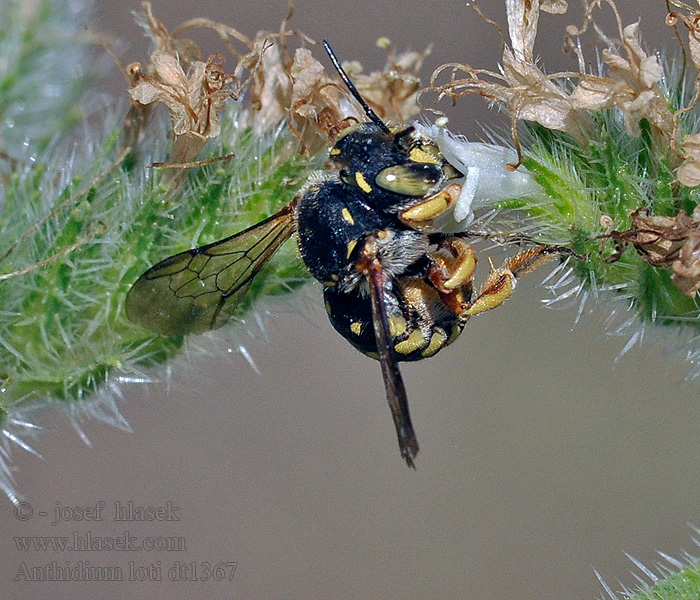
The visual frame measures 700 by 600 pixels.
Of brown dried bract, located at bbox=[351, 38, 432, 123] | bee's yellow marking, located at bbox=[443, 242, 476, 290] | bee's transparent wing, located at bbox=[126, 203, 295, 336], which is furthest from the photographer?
brown dried bract, located at bbox=[351, 38, 432, 123]

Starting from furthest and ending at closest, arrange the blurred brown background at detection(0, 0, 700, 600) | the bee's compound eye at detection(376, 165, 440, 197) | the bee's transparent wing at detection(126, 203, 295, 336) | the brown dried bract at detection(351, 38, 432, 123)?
the blurred brown background at detection(0, 0, 700, 600) < the brown dried bract at detection(351, 38, 432, 123) < the bee's transparent wing at detection(126, 203, 295, 336) < the bee's compound eye at detection(376, 165, 440, 197)

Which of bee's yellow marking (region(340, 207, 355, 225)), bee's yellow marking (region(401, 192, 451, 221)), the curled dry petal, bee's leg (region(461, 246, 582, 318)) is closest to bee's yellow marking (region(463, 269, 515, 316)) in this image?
bee's leg (region(461, 246, 582, 318))

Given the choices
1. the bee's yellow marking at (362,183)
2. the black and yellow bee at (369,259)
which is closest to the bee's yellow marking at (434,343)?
the black and yellow bee at (369,259)

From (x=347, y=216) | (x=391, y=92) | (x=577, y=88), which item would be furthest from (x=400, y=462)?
(x=577, y=88)

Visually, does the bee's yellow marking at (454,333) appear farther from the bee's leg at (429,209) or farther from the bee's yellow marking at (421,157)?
the bee's yellow marking at (421,157)

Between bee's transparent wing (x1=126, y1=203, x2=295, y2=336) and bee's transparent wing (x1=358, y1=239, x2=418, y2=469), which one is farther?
bee's transparent wing (x1=126, y1=203, x2=295, y2=336)

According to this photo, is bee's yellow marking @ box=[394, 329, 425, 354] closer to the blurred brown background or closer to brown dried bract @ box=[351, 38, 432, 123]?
brown dried bract @ box=[351, 38, 432, 123]

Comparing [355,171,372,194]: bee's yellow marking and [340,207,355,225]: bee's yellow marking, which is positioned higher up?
[355,171,372,194]: bee's yellow marking
